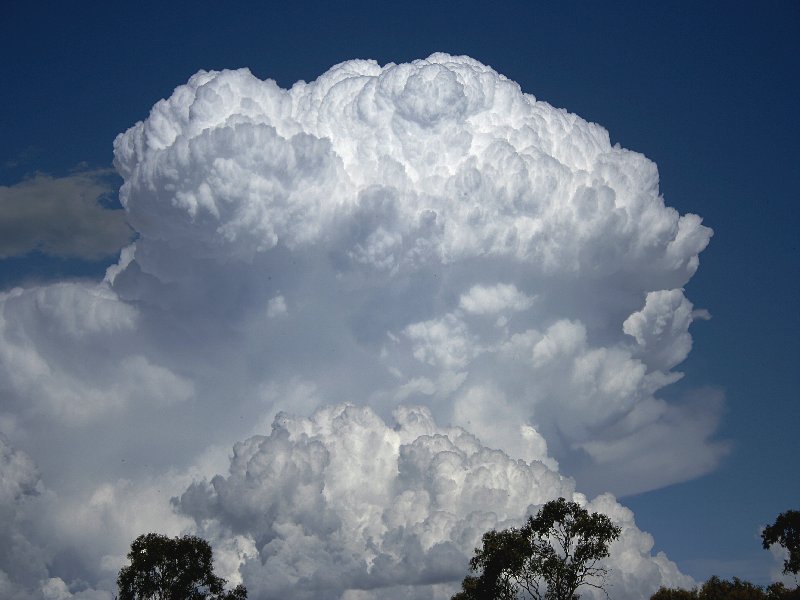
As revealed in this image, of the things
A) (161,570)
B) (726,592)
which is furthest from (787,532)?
(161,570)

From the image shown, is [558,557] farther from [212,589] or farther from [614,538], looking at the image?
[212,589]

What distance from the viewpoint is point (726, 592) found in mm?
158500

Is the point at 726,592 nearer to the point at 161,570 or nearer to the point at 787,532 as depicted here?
the point at 787,532

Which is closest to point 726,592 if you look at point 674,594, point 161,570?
point 674,594

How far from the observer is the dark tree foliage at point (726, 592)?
151 meters

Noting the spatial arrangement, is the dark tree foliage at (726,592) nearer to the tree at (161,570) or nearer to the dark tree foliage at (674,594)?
the dark tree foliage at (674,594)

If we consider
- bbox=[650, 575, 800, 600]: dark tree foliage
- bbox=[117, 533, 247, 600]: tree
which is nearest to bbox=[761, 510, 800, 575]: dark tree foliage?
bbox=[650, 575, 800, 600]: dark tree foliage

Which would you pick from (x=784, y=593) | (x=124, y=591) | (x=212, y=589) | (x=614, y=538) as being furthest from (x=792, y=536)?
(x=124, y=591)

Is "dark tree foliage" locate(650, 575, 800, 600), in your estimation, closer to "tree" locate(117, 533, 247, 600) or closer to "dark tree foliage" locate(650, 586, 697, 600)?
"dark tree foliage" locate(650, 586, 697, 600)

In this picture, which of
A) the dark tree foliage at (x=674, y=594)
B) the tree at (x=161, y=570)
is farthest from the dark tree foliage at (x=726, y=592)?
the tree at (x=161, y=570)

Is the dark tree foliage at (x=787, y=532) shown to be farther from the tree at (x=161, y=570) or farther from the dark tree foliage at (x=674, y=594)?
the tree at (x=161, y=570)

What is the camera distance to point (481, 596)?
435 ft

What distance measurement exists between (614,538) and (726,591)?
5384 cm

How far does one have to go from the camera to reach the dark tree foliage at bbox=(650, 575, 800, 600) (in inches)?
5935
